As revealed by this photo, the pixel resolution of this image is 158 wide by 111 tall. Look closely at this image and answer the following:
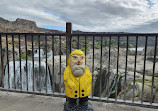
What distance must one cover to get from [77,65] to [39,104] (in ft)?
5.00

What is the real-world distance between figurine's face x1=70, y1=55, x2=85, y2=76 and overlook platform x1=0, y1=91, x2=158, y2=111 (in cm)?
108

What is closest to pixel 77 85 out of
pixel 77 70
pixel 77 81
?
pixel 77 81

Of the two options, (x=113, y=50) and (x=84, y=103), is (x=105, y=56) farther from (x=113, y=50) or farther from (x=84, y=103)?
(x=84, y=103)

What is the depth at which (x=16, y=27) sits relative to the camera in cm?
3597

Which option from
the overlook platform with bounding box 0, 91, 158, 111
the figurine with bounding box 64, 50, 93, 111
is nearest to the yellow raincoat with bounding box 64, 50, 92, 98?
the figurine with bounding box 64, 50, 93, 111

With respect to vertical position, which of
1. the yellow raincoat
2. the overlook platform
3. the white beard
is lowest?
the overlook platform

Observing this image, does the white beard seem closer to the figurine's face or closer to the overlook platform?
the figurine's face

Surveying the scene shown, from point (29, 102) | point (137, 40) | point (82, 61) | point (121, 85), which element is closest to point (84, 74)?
point (82, 61)

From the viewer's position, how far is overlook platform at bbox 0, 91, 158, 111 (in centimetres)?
287

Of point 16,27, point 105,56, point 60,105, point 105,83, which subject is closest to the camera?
point 60,105

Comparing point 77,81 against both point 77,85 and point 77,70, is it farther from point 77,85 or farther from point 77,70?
point 77,70

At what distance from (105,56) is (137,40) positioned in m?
4.65

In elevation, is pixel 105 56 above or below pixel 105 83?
above

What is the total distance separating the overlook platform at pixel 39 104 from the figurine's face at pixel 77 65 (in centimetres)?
108
